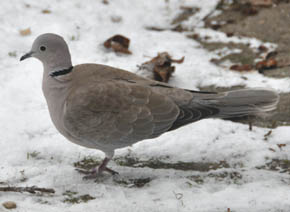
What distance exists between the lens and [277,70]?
482 cm

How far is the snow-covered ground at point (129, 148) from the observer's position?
9.08 feet

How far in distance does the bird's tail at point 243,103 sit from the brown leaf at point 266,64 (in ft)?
5.64

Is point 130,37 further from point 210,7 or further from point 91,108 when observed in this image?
point 91,108

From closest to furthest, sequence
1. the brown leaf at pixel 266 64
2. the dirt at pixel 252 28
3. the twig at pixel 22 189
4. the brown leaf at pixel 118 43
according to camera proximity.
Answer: the twig at pixel 22 189 < the brown leaf at pixel 266 64 < the dirt at pixel 252 28 < the brown leaf at pixel 118 43

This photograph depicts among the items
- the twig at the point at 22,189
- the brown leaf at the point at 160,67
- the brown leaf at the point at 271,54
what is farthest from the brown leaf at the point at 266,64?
the twig at the point at 22,189

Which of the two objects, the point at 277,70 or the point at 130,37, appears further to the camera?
the point at 130,37

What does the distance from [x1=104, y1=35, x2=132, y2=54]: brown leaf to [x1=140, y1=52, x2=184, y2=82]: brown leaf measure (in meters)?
0.61

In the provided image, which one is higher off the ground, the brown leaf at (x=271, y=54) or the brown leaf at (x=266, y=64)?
the brown leaf at (x=271, y=54)

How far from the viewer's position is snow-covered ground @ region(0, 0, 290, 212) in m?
2.77

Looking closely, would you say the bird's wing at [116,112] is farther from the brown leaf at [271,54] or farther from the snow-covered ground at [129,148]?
the brown leaf at [271,54]

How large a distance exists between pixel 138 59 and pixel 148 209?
2.84m

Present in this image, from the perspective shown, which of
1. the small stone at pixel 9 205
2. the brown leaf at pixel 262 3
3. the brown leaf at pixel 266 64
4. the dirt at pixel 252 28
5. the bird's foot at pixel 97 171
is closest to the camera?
the small stone at pixel 9 205

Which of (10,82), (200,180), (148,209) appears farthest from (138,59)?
(148,209)

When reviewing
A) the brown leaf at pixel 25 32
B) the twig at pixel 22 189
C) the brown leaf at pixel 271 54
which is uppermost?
the brown leaf at pixel 25 32
